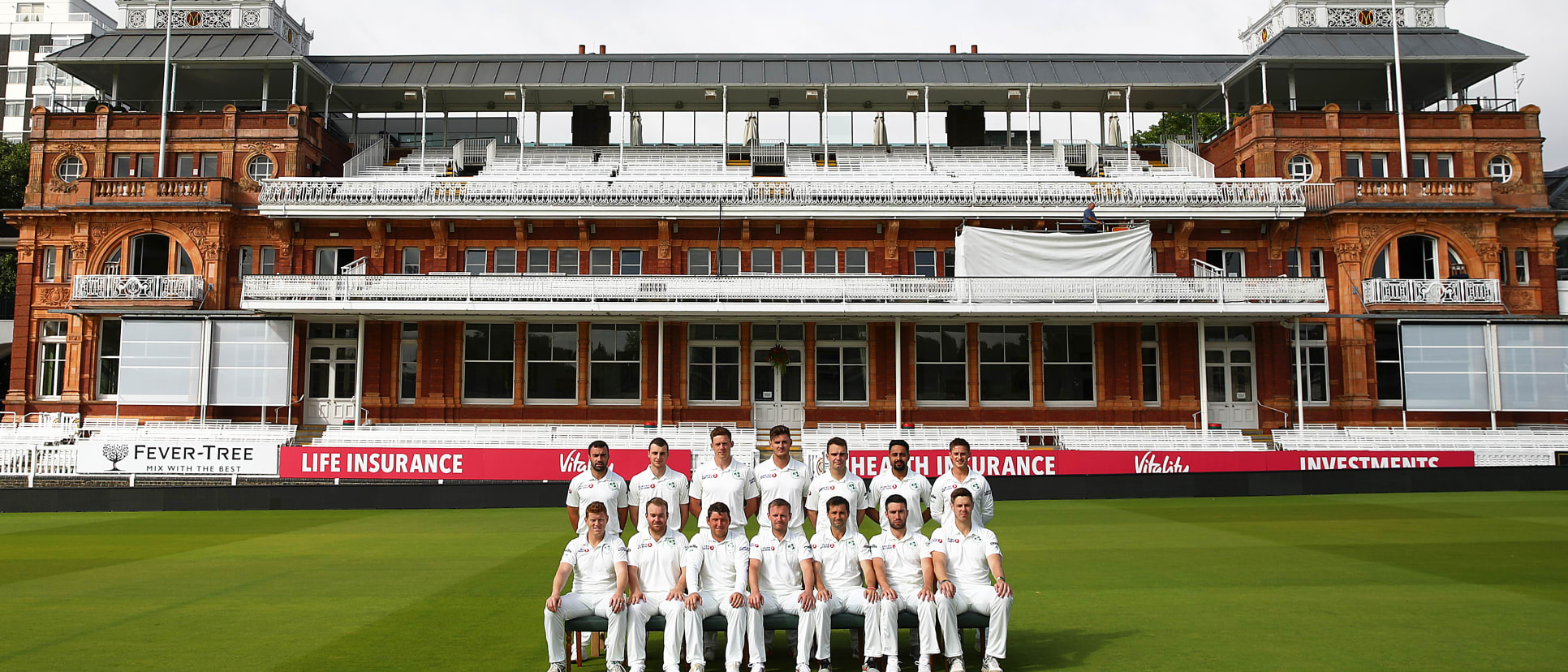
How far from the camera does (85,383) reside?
26906 mm

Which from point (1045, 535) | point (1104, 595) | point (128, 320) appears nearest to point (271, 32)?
point (128, 320)

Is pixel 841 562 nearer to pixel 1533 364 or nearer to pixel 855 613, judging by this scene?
pixel 855 613

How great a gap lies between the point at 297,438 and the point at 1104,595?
67.8 ft

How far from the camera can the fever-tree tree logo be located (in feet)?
67.0

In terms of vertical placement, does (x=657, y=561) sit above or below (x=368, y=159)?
below

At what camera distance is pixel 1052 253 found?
25141mm

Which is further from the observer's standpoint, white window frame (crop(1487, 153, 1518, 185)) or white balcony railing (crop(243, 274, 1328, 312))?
→ white window frame (crop(1487, 153, 1518, 185))

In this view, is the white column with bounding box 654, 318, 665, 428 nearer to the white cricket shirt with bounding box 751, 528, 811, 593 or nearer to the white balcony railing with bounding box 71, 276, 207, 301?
the white balcony railing with bounding box 71, 276, 207, 301

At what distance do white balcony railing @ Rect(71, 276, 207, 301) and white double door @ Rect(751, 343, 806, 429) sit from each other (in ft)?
48.1

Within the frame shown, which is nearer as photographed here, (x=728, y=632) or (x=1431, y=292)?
(x=728, y=632)

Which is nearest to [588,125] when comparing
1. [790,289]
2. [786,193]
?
[786,193]

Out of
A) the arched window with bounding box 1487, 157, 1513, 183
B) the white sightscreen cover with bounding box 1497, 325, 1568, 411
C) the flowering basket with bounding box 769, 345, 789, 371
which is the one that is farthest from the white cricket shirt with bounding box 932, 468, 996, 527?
the arched window with bounding box 1487, 157, 1513, 183

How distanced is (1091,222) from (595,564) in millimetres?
21079

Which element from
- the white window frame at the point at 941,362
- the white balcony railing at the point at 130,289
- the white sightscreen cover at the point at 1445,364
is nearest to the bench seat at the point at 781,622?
the white window frame at the point at 941,362
